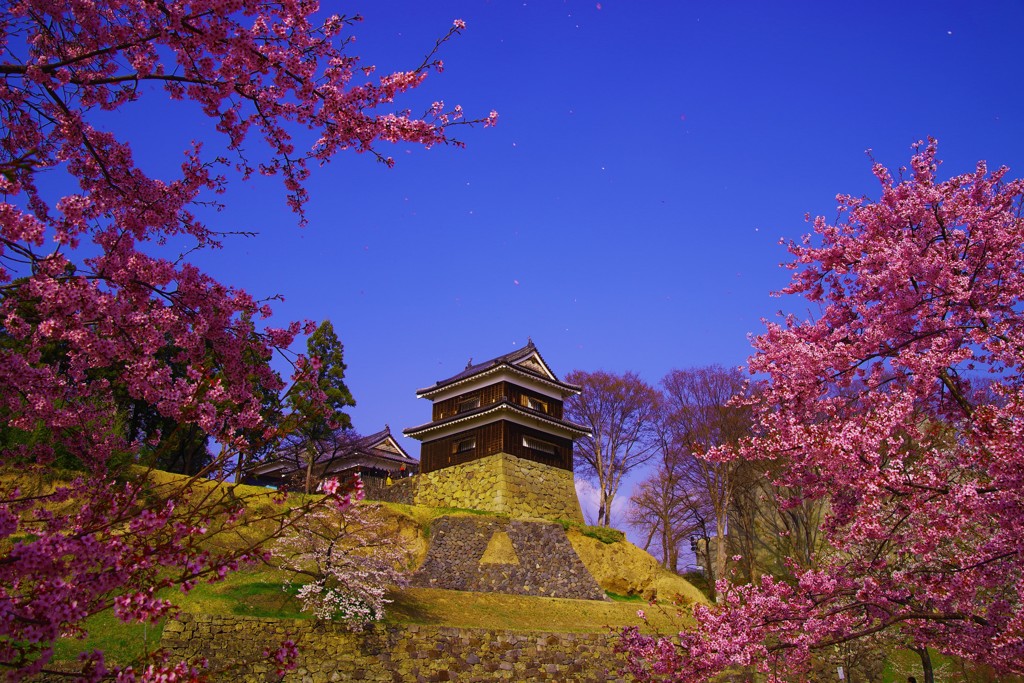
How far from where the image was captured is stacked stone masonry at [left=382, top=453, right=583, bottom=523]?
27109mm

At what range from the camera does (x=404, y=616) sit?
17.3 m

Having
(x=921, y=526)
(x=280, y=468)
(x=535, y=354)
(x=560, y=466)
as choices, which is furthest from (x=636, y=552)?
(x=921, y=526)

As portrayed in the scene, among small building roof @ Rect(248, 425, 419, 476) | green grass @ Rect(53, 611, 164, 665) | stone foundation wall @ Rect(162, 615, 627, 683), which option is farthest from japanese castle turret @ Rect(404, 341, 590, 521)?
green grass @ Rect(53, 611, 164, 665)

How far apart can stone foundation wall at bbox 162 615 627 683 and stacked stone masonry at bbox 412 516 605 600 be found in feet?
15.4

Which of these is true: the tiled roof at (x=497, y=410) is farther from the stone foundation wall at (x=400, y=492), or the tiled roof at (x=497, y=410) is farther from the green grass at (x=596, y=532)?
the green grass at (x=596, y=532)

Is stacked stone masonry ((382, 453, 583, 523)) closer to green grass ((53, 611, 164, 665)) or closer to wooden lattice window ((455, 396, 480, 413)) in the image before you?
wooden lattice window ((455, 396, 480, 413))

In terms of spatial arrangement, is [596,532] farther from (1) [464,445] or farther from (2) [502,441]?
(1) [464,445]

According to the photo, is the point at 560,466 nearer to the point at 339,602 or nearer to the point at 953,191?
the point at 339,602

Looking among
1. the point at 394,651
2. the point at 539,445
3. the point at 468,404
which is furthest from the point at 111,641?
the point at 539,445

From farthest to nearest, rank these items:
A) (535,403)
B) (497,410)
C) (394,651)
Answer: (535,403), (497,410), (394,651)

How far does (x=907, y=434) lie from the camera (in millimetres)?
7668

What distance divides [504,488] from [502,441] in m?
2.11

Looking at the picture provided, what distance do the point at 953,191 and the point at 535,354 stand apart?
24.8 metres

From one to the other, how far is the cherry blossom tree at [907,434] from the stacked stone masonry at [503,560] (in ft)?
46.9
